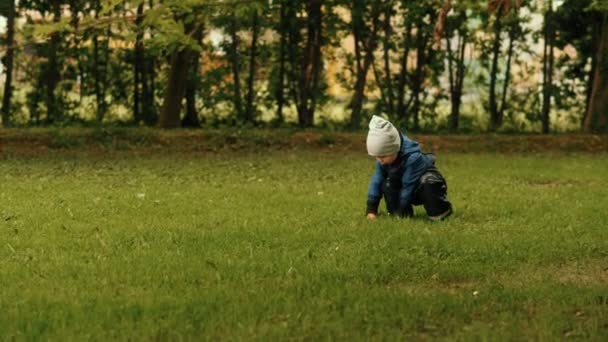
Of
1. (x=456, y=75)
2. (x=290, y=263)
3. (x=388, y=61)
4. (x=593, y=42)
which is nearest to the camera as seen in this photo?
(x=290, y=263)

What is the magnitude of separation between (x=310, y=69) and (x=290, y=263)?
638 inches

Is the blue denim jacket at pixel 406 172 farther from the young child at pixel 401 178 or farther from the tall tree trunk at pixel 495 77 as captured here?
the tall tree trunk at pixel 495 77

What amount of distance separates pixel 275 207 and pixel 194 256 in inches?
131

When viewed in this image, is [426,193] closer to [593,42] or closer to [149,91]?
[149,91]

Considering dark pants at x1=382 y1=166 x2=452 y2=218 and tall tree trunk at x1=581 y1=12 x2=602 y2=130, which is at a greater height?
tall tree trunk at x1=581 y1=12 x2=602 y2=130

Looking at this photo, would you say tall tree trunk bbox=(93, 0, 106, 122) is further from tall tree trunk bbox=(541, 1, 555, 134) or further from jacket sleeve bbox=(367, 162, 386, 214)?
jacket sleeve bbox=(367, 162, 386, 214)

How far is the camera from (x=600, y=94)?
73.4 feet

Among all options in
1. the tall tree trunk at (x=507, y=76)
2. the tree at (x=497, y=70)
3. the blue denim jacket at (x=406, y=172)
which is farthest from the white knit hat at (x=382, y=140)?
the tall tree trunk at (x=507, y=76)

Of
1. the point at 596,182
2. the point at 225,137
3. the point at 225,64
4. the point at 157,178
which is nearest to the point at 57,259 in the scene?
the point at 157,178

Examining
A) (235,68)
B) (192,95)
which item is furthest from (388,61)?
(192,95)

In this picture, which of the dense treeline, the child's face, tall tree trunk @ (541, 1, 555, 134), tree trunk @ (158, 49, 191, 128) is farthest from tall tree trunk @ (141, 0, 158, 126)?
the child's face

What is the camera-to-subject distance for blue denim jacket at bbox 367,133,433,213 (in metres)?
10.3

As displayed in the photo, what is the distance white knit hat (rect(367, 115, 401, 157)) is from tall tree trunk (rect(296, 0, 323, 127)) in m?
13.5

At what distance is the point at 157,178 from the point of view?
1482 centimetres
